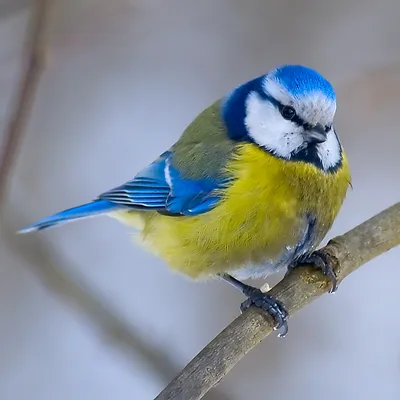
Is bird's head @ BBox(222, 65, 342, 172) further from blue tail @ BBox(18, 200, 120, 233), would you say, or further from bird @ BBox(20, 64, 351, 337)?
blue tail @ BBox(18, 200, 120, 233)

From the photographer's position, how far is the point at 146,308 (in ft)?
9.17

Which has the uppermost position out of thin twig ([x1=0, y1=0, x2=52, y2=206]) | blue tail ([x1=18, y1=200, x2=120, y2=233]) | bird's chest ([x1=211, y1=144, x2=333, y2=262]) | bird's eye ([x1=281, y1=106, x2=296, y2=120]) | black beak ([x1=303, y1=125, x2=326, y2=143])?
thin twig ([x1=0, y1=0, x2=52, y2=206])

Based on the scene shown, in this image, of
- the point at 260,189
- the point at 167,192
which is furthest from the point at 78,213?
the point at 260,189

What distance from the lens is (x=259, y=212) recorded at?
153 cm

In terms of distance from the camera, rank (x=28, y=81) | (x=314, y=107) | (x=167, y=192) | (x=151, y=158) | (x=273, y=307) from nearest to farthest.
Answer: (x=28, y=81) → (x=273, y=307) → (x=314, y=107) → (x=167, y=192) → (x=151, y=158)

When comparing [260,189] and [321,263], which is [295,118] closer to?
[260,189]

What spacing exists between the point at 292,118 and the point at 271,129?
0.22ft

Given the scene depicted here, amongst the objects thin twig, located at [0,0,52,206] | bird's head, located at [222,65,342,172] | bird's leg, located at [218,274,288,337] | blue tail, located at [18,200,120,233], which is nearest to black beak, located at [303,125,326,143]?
bird's head, located at [222,65,342,172]

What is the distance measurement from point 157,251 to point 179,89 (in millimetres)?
1406

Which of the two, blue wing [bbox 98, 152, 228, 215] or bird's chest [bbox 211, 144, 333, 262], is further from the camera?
blue wing [bbox 98, 152, 228, 215]

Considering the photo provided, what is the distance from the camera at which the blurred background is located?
2.53 m

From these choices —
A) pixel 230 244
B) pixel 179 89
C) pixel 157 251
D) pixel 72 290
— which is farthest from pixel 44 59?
pixel 179 89

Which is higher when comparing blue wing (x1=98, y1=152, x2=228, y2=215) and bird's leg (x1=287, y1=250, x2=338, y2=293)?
blue wing (x1=98, y1=152, x2=228, y2=215)

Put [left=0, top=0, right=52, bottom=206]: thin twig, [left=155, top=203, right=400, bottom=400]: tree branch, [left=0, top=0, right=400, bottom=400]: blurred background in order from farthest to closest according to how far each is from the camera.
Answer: [left=0, top=0, right=400, bottom=400]: blurred background, [left=155, top=203, right=400, bottom=400]: tree branch, [left=0, top=0, right=52, bottom=206]: thin twig
